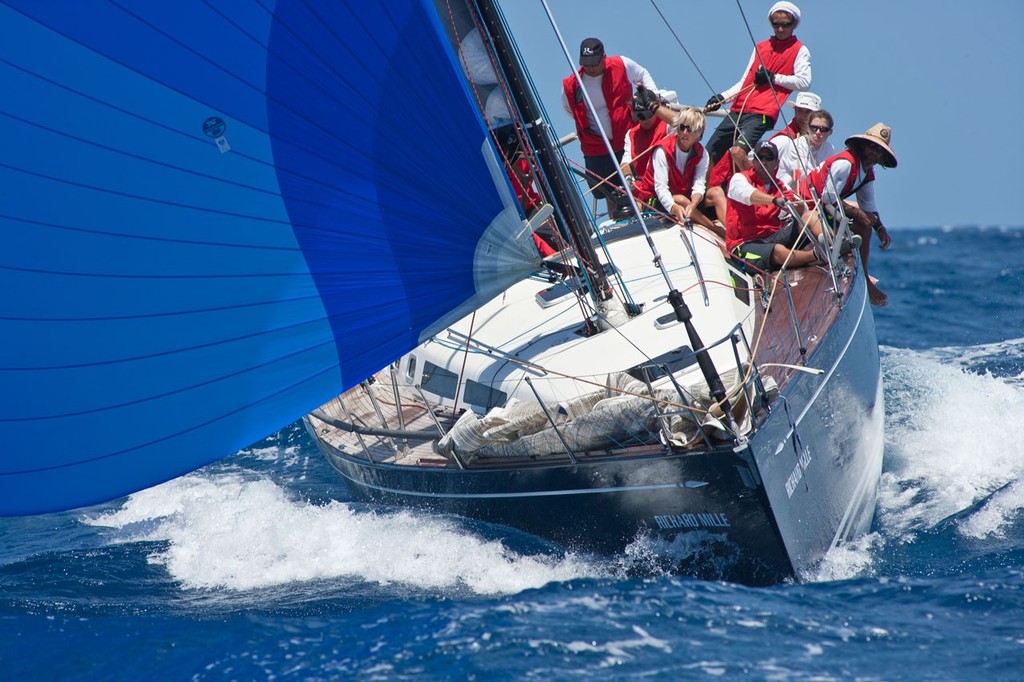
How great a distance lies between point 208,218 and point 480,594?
8.01ft

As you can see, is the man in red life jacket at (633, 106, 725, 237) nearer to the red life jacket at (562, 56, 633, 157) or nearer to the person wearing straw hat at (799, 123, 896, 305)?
the red life jacket at (562, 56, 633, 157)

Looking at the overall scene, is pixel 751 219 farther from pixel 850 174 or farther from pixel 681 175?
pixel 681 175

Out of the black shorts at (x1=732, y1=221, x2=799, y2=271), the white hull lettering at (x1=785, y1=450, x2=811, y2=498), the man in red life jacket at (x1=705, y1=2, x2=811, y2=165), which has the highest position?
the man in red life jacket at (x1=705, y1=2, x2=811, y2=165)

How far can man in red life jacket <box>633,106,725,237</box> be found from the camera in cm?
861

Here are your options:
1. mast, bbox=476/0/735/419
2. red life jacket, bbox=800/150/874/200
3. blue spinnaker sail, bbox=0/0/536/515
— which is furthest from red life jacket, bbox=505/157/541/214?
red life jacket, bbox=800/150/874/200

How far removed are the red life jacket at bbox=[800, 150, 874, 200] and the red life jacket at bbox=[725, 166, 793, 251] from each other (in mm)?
179

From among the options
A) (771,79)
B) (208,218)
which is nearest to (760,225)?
(771,79)

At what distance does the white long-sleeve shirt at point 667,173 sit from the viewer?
28.7ft

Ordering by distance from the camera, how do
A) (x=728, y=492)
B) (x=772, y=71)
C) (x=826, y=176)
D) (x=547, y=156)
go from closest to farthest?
(x=728, y=492), (x=547, y=156), (x=826, y=176), (x=772, y=71)

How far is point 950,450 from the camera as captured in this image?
8164 mm

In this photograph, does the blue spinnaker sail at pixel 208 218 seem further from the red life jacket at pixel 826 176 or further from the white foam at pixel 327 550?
the red life jacket at pixel 826 176

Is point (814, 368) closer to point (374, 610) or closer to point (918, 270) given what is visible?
point (374, 610)

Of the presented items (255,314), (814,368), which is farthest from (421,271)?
(814,368)

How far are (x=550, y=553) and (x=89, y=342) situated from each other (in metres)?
2.73
